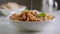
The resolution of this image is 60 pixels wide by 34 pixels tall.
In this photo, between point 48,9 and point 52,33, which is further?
point 48,9

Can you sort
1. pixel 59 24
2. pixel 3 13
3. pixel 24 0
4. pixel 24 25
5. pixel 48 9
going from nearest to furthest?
pixel 24 25, pixel 59 24, pixel 3 13, pixel 48 9, pixel 24 0

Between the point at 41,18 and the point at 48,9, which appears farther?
the point at 48,9

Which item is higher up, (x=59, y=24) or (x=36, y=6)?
(x=36, y=6)

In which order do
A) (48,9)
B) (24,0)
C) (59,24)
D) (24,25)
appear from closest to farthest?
(24,25) → (59,24) → (48,9) → (24,0)

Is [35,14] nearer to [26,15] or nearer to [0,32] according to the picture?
[26,15]

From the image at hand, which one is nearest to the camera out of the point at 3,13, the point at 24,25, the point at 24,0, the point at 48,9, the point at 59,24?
the point at 24,25

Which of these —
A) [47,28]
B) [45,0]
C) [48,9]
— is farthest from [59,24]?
[45,0]

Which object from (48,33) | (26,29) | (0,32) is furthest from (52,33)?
(0,32)

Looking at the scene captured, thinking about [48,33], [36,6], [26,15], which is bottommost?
[48,33]

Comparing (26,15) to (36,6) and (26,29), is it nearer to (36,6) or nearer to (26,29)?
(26,29)
